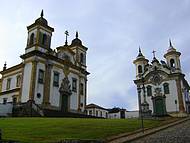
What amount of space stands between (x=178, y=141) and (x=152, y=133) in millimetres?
4007

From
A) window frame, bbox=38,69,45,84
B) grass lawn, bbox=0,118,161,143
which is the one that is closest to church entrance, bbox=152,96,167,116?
window frame, bbox=38,69,45,84

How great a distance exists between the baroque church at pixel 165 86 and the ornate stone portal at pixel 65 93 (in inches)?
485

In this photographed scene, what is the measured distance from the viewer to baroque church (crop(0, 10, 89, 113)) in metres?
36.1

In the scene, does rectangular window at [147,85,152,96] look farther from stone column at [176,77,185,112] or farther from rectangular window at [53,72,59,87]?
rectangular window at [53,72,59,87]

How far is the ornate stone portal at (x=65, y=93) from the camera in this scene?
129ft

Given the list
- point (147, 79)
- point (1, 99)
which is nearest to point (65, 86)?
point (1, 99)

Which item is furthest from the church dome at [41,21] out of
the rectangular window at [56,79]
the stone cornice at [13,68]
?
the rectangular window at [56,79]

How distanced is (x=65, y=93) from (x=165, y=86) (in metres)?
18.7

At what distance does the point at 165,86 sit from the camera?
1881 inches

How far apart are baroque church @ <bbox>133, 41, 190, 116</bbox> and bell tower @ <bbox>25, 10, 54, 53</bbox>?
16636mm

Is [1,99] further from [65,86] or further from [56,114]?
[56,114]

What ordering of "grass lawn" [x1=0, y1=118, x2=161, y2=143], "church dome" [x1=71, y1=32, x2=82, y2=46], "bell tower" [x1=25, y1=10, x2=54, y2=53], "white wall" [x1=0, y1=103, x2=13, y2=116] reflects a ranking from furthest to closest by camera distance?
"church dome" [x1=71, y1=32, x2=82, y2=46]
"bell tower" [x1=25, y1=10, x2=54, y2=53]
"white wall" [x1=0, y1=103, x2=13, y2=116]
"grass lawn" [x1=0, y1=118, x2=161, y2=143]

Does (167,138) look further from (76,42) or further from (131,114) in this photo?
(131,114)

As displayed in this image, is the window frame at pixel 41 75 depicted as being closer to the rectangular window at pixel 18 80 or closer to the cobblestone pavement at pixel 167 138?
the rectangular window at pixel 18 80
